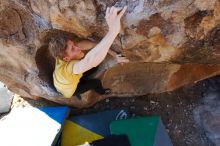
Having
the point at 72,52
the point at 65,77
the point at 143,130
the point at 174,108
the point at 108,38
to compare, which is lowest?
the point at 143,130

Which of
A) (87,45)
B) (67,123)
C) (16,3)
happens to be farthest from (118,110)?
(16,3)

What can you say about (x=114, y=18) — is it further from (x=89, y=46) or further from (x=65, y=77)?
(x=65, y=77)

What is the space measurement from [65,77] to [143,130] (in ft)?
2.32

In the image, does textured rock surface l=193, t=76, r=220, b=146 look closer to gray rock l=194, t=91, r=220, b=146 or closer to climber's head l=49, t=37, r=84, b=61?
gray rock l=194, t=91, r=220, b=146

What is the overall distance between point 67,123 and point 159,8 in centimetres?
129

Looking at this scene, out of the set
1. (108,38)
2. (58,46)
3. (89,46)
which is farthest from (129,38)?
(58,46)

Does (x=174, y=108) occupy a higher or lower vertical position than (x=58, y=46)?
lower

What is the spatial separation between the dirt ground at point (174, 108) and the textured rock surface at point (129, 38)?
210 millimetres

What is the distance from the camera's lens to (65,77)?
2.34m

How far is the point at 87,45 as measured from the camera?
2244mm

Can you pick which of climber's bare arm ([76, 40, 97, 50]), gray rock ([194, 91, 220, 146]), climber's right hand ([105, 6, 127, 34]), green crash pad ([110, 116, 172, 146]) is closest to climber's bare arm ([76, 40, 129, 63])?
climber's bare arm ([76, 40, 97, 50])

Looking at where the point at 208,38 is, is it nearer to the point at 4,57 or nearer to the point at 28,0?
the point at 28,0

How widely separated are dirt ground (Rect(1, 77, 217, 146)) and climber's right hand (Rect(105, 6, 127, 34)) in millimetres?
1157

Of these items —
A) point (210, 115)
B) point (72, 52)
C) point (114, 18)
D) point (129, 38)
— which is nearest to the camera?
point (114, 18)
